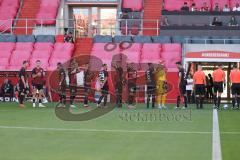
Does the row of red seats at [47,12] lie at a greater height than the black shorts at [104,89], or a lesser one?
greater

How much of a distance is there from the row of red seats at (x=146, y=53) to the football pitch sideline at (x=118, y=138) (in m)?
13.8

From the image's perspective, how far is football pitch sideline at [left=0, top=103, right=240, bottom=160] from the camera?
36.5 feet

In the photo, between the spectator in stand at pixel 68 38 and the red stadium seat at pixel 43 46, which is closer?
the red stadium seat at pixel 43 46

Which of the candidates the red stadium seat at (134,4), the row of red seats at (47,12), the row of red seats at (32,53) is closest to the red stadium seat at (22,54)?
the row of red seats at (32,53)

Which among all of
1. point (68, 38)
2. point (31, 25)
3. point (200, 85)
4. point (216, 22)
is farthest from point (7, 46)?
point (200, 85)

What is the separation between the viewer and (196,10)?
1517 inches

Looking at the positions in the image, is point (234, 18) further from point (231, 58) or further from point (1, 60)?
point (1, 60)

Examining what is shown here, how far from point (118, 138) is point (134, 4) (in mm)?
29263

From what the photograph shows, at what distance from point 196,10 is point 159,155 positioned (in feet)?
92.9

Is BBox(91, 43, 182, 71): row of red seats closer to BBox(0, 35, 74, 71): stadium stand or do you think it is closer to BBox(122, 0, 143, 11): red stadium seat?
BBox(0, 35, 74, 71): stadium stand

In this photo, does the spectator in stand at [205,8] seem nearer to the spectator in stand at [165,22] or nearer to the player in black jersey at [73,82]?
the spectator in stand at [165,22]

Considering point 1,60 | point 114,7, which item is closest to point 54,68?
point 1,60

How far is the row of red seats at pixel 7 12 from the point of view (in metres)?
41.3

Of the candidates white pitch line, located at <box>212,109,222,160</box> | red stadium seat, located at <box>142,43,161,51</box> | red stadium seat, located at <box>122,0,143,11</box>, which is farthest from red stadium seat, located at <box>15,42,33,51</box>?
white pitch line, located at <box>212,109,222,160</box>
